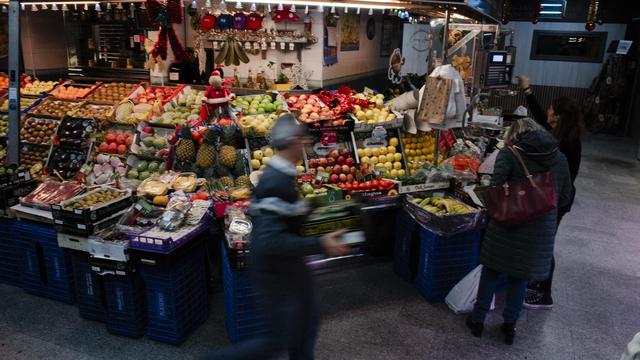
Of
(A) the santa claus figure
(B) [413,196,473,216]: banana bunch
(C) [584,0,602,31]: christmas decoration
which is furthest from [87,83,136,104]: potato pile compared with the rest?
(C) [584,0,602,31]: christmas decoration

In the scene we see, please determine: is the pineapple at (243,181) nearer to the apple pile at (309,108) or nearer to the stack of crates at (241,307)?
the stack of crates at (241,307)

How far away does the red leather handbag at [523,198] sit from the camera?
3.30 m

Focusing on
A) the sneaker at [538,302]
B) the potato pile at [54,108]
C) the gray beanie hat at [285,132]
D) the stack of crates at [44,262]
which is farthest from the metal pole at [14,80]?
the sneaker at [538,302]

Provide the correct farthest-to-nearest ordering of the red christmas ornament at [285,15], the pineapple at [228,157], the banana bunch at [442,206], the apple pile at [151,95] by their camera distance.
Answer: the red christmas ornament at [285,15]
the apple pile at [151,95]
the pineapple at [228,157]
the banana bunch at [442,206]

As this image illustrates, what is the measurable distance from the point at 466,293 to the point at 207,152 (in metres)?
2.64

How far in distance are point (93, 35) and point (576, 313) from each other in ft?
33.0

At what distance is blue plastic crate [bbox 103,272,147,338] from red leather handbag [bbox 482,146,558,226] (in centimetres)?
267

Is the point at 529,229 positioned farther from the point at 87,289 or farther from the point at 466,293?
the point at 87,289

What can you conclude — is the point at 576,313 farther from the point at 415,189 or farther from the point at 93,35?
the point at 93,35

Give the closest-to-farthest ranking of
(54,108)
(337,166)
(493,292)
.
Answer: (493,292), (337,166), (54,108)

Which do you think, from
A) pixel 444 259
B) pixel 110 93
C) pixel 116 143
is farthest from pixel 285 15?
pixel 444 259

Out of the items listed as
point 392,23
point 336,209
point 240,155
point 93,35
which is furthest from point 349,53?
point 336,209

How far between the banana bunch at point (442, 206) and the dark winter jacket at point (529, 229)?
611mm

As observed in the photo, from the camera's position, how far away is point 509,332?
12.2 ft
